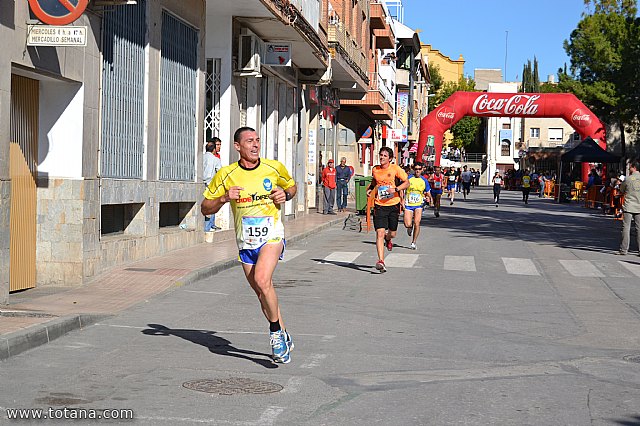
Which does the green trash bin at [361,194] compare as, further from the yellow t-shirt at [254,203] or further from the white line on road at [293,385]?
the white line on road at [293,385]

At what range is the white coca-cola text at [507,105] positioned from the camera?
45.0 m

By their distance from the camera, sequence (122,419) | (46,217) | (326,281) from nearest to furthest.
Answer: (122,419) → (46,217) → (326,281)

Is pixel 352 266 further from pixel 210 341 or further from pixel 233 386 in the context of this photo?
pixel 233 386

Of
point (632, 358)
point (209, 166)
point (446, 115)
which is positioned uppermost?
point (446, 115)

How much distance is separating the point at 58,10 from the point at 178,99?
6926 millimetres

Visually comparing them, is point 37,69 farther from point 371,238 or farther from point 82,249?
point 371,238

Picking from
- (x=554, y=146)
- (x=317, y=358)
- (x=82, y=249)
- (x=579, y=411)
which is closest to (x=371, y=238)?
(x=82, y=249)

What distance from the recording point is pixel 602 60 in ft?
204

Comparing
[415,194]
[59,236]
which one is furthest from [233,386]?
[415,194]

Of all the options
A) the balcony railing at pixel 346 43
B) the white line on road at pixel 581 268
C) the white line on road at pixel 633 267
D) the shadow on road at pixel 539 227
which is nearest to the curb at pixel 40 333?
the white line on road at pixel 581 268

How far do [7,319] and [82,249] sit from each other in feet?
11.6

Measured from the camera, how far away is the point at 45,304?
35.0 feet

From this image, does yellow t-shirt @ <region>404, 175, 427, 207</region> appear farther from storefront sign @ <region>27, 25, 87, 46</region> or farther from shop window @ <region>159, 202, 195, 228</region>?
storefront sign @ <region>27, 25, 87, 46</region>

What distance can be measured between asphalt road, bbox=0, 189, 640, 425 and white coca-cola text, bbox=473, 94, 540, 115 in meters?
29.3
